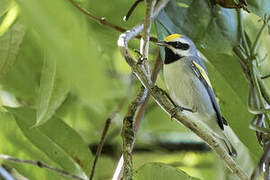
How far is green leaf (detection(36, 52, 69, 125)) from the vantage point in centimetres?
61

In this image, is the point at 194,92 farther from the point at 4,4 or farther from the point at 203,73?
the point at 4,4

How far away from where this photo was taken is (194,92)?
1.18 meters

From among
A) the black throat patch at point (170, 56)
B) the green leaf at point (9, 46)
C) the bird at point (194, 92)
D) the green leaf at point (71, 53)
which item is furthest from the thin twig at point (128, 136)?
the black throat patch at point (170, 56)

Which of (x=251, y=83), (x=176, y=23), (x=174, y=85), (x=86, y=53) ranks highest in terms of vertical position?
(x=86, y=53)

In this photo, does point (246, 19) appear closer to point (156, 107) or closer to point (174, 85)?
point (174, 85)

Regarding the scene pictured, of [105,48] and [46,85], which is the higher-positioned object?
[46,85]

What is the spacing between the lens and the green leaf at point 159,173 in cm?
67

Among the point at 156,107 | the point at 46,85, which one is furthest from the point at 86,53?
the point at 156,107

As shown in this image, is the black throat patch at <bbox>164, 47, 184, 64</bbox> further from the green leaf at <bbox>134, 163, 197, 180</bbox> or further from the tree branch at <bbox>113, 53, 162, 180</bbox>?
the green leaf at <bbox>134, 163, 197, 180</bbox>

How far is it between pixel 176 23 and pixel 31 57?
0.54 metres

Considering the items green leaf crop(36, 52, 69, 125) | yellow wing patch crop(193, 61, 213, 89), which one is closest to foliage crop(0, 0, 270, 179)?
green leaf crop(36, 52, 69, 125)

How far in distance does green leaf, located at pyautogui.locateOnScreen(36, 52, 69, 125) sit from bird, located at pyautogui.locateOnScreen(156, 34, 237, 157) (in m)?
0.47

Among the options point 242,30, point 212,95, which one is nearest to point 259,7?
point 242,30

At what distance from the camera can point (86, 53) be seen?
0.21 metres
